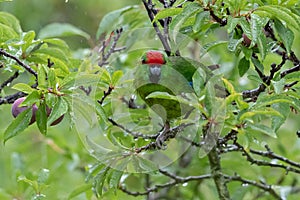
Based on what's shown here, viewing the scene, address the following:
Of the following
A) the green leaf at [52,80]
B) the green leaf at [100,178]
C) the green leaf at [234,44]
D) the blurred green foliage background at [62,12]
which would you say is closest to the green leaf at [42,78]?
the green leaf at [52,80]

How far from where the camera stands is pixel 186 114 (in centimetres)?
139

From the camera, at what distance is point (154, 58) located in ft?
4.62

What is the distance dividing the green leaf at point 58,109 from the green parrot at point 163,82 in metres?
0.20

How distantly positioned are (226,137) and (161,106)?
158 millimetres

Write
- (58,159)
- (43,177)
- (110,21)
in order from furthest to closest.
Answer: (58,159) < (110,21) < (43,177)

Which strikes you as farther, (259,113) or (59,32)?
(59,32)

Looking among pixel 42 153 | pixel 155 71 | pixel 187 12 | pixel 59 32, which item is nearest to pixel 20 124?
pixel 155 71

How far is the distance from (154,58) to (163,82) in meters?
0.06

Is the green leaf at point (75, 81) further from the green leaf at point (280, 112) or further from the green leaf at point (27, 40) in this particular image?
the green leaf at point (280, 112)

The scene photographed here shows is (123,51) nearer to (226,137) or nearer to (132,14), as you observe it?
(132,14)

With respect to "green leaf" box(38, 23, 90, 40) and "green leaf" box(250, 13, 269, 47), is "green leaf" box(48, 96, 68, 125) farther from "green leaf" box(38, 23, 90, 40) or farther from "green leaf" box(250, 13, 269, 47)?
"green leaf" box(38, 23, 90, 40)

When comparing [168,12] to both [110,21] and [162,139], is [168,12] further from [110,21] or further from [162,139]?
[110,21]

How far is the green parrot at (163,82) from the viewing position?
139 cm

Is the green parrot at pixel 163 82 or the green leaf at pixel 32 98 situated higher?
the green leaf at pixel 32 98
